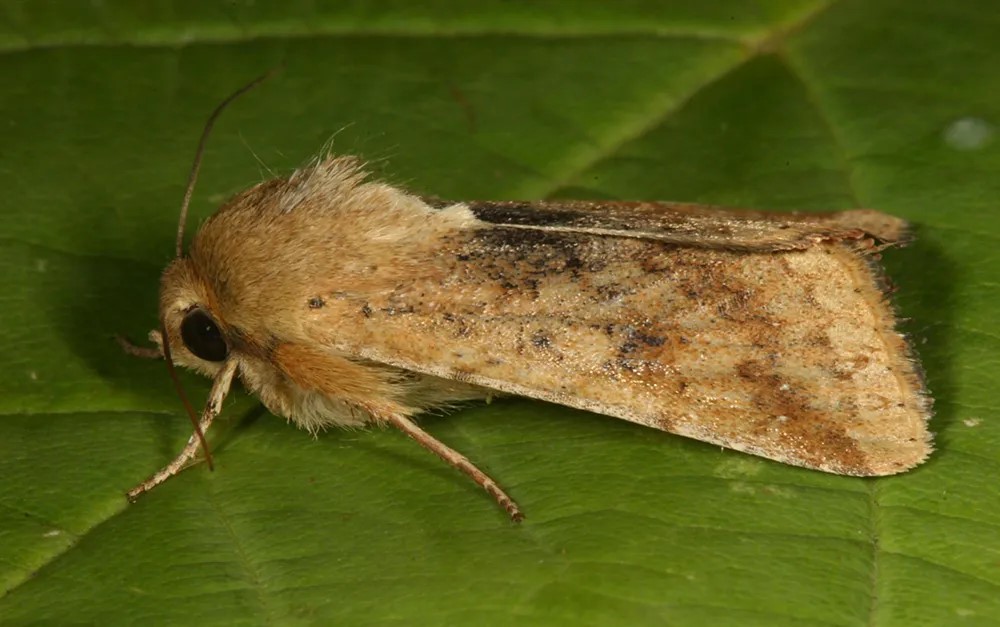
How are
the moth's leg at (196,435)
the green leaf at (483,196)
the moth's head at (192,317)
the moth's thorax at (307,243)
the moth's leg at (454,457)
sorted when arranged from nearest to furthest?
the green leaf at (483,196) → the moth's leg at (454,457) → the moth's leg at (196,435) → the moth's thorax at (307,243) → the moth's head at (192,317)

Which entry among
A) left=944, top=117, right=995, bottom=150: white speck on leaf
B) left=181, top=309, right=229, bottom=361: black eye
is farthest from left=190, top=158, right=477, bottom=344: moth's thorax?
left=944, top=117, right=995, bottom=150: white speck on leaf

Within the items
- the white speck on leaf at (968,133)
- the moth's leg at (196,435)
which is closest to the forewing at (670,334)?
the moth's leg at (196,435)

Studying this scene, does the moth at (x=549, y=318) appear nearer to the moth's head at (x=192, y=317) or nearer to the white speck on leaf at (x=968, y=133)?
the moth's head at (x=192, y=317)

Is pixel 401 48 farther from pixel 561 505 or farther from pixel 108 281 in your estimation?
pixel 561 505

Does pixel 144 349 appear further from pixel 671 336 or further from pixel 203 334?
pixel 671 336

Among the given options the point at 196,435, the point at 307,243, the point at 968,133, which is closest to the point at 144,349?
the point at 196,435

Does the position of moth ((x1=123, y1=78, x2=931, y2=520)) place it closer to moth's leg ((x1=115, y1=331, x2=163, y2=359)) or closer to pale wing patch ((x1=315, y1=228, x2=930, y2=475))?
pale wing patch ((x1=315, y1=228, x2=930, y2=475))

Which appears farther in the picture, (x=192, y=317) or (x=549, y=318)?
(x=192, y=317)

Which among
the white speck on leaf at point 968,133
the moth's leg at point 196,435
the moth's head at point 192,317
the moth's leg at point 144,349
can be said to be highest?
the white speck on leaf at point 968,133
